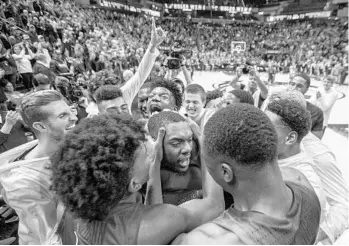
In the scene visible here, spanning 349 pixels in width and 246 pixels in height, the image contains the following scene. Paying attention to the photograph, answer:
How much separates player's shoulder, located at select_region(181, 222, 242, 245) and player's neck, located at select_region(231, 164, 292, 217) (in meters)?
0.13

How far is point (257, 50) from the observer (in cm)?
2736

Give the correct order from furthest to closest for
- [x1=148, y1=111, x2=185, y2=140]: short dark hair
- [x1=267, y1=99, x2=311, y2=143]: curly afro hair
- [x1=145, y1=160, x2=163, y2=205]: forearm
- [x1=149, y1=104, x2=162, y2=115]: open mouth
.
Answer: [x1=149, y1=104, x2=162, y2=115]: open mouth → [x1=148, y1=111, x2=185, y2=140]: short dark hair → [x1=267, y1=99, x2=311, y2=143]: curly afro hair → [x1=145, y1=160, x2=163, y2=205]: forearm

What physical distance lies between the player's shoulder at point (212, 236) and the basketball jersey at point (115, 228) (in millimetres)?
210

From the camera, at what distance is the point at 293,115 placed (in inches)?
63.4

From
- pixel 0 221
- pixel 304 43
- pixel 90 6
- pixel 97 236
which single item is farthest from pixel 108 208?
pixel 304 43

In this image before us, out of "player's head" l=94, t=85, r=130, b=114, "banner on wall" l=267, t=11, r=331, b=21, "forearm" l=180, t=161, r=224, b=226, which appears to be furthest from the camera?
"banner on wall" l=267, t=11, r=331, b=21

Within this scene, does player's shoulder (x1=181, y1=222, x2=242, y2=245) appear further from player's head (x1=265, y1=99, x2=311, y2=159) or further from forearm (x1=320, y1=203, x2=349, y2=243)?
forearm (x1=320, y1=203, x2=349, y2=243)

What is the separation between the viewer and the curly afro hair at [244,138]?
98 centimetres

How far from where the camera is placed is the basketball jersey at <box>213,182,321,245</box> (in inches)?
36.2

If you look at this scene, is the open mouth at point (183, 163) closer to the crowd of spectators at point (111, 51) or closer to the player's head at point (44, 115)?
the player's head at point (44, 115)

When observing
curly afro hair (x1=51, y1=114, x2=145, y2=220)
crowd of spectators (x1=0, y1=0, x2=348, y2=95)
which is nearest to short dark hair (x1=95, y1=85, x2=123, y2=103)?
curly afro hair (x1=51, y1=114, x2=145, y2=220)

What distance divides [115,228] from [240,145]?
1.95ft

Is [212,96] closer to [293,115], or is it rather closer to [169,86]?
[169,86]

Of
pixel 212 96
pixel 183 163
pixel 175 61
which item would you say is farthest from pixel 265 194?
pixel 175 61
